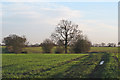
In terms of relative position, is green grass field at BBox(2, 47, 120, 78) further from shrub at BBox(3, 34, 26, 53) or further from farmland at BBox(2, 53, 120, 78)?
shrub at BBox(3, 34, 26, 53)

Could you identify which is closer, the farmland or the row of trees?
the farmland

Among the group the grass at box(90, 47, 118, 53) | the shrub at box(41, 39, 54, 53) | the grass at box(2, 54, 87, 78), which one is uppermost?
the shrub at box(41, 39, 54, 53)

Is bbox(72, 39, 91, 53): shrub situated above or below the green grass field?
above

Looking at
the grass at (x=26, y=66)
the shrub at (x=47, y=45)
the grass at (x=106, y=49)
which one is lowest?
the grass at (x=26, y=66)

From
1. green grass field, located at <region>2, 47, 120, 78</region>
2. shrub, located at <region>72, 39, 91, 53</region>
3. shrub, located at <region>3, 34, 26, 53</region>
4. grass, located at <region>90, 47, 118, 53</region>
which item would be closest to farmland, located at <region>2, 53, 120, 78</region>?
green grass field, located at <region>2, 47, 120, 78</region>

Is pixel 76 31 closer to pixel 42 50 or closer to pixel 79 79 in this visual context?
pixel 42 50

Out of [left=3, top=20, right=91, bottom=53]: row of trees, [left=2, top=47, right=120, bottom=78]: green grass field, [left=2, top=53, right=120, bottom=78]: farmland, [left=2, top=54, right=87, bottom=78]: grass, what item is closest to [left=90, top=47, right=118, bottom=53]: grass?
[left=3, top=20, right=91, bottom=53]: row of trees

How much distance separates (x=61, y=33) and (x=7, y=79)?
116ft

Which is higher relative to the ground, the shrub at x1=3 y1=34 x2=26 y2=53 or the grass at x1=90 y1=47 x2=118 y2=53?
the shrub at x1=3 y1=34 x2=26 y2=53

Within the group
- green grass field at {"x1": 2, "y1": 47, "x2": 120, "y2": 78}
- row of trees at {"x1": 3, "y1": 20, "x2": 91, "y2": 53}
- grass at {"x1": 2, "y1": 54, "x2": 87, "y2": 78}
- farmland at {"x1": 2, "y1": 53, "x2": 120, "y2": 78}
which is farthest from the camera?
row of trees at {"x1": 3, "y1": 20, "x2": 91, "y2": 53}

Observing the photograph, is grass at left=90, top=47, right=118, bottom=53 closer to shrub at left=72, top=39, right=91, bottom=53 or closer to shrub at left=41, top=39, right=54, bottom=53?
shrub at left=72, top=39, right=91, bottom=53

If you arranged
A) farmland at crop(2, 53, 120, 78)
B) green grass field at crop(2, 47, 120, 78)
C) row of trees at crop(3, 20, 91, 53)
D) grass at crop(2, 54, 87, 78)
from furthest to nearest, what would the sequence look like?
row of trees at crop(3, 20, 91, 53), grass at crop(2, 54, 87, 78), green grass field at crop(2, 47, 120, 78), farmland at crop(2, 53, 120, 78)

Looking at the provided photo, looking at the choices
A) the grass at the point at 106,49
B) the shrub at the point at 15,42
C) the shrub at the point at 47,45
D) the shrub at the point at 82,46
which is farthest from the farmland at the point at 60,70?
the grass at the point at 106,49

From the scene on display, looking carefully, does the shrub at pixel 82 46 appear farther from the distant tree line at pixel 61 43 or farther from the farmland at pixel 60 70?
the farmland at pixel 60 70
